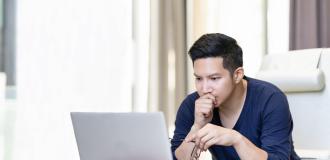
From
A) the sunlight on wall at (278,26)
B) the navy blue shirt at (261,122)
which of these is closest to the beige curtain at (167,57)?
the sunlight on wall at (278,26)

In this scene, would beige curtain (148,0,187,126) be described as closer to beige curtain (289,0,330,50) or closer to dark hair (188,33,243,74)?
beige curtain (289,0,330,50)

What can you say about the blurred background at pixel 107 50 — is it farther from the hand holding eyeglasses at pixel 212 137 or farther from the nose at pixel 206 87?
the hand holding eyeglasses at pixel 212 137

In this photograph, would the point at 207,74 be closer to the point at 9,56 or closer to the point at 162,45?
the point at 9,56

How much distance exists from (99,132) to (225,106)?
62 cm

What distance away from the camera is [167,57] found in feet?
9.98

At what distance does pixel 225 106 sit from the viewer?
1.77m

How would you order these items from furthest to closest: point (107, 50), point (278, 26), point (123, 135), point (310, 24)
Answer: point (278, 26) → point (310, 24) → point (107, 50) → point (123, 135)

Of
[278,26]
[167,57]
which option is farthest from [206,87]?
[278,26]

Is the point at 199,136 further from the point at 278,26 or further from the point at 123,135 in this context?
the point at 278,26

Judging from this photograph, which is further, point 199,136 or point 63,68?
point 63,68

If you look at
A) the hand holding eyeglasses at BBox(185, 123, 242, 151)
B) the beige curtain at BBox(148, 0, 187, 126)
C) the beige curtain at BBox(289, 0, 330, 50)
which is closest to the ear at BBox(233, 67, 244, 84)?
the hand holding eyeglasses at BBox(185, 123, 242, 151)

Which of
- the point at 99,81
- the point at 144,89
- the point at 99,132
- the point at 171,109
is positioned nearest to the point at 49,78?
the point at 99,81

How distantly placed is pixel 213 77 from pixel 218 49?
0.10 metres

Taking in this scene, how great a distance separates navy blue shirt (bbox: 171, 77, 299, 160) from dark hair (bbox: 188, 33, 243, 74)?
148 mm
